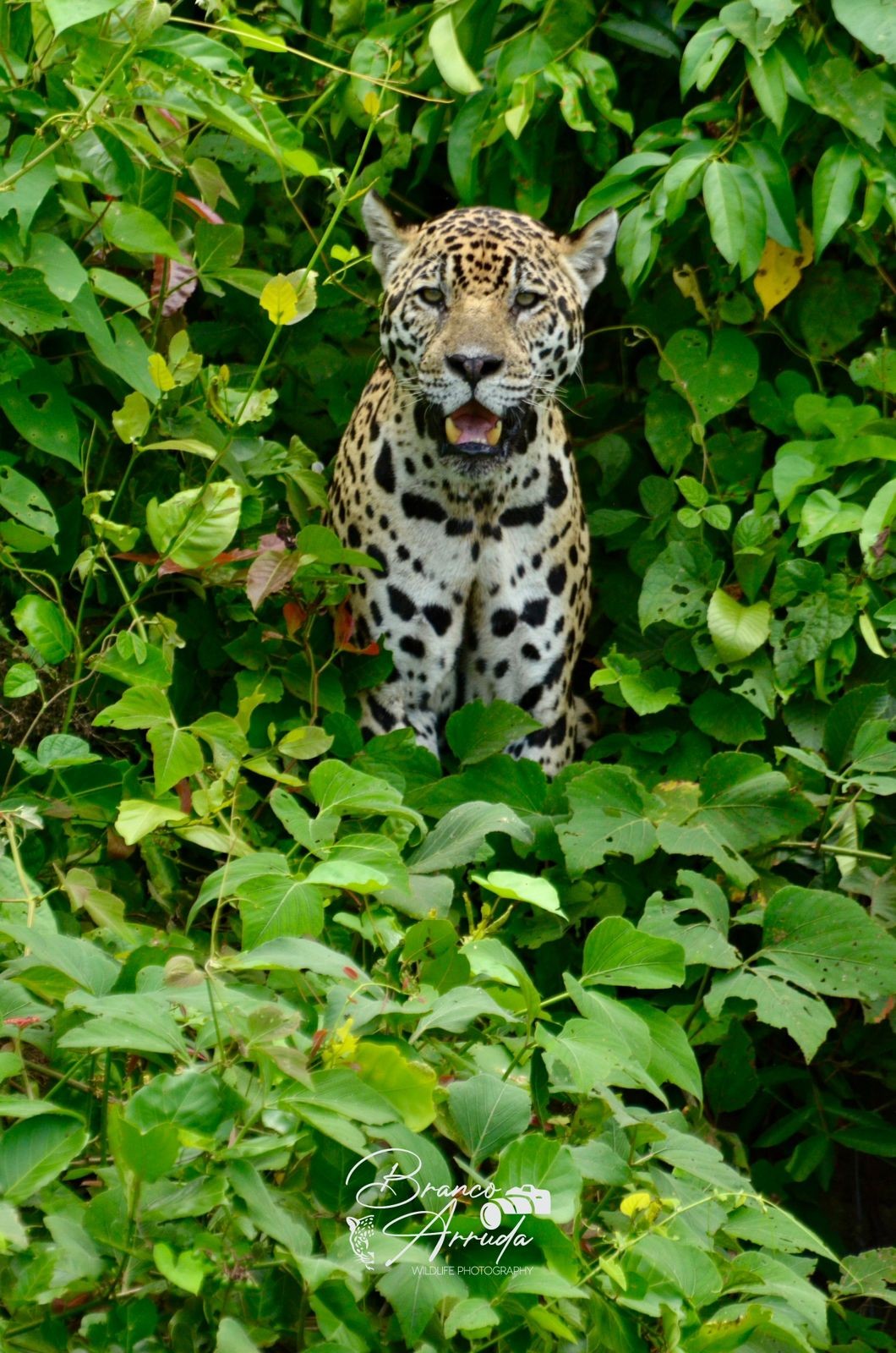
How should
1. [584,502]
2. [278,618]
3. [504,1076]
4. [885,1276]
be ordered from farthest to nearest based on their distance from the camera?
[584,502]
[278,618]
[885,1276]
[504,1076]

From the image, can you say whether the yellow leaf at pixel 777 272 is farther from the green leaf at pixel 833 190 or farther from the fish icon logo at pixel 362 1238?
the fish icon logo at pixel 362 1238

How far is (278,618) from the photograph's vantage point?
4.59 m

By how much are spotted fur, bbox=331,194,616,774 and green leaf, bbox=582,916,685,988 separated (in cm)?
203

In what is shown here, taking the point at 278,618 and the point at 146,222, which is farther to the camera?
the point at 278,618

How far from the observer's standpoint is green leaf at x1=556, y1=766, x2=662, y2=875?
3.98 metres

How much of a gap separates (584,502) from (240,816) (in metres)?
2.25

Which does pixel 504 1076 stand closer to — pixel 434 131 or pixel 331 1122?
pixel 331 1122

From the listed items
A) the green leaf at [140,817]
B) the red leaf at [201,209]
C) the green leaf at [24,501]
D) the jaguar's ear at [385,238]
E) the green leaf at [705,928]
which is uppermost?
the red leaf at [201,209]

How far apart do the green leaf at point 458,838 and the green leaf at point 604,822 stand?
716mm

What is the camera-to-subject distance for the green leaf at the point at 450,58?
4.61 m

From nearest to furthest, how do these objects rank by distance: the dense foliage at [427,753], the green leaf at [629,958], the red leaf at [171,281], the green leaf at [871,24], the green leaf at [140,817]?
the dense foliage at [427,753] < the green leaf at [629,958] < the green leaf at [140,817] < the red leaf at [171,281] < the green leaf at [871,24]

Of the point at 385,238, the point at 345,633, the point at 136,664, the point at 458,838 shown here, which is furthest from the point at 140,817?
the point at 385,238

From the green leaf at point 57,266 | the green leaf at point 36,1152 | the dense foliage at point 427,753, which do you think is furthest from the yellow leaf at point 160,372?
the green leaf at point 36,1152

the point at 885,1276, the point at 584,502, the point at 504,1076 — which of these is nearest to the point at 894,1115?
the point at 885,1276
